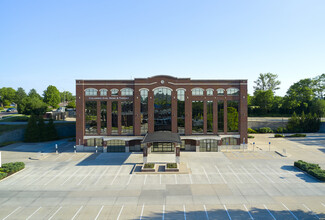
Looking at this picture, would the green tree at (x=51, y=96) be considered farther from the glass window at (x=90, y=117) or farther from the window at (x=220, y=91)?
the window at (x=220, y=91)

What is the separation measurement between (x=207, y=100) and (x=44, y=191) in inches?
1346

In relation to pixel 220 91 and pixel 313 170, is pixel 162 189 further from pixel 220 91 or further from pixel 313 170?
pixel 220 91

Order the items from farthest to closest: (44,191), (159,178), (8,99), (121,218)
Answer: (8,99) → (159,178) → (44,191) → (121,218)

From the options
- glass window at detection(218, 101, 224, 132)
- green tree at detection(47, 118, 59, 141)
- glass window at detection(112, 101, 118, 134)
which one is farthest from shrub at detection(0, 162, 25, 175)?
glass window at detection(218, 101, 224, 132)

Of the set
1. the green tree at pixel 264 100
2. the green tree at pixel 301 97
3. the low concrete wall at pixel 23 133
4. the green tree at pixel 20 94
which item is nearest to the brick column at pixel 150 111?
the low concrete wall at pixel 23 133

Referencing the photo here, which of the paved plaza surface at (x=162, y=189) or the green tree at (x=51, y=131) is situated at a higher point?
the green tree at (x=51, y=131)

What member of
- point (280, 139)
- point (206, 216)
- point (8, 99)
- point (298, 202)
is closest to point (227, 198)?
point (206, 216)

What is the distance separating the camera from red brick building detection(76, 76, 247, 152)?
4644 cm

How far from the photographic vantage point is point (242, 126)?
47000 mm

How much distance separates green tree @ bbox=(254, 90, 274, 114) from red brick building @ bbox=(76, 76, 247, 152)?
4788 centimetres

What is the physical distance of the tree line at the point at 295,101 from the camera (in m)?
85.4

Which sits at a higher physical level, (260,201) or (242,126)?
(242,126)

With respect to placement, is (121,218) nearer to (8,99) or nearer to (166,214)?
(166,214)

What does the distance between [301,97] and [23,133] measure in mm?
99330
